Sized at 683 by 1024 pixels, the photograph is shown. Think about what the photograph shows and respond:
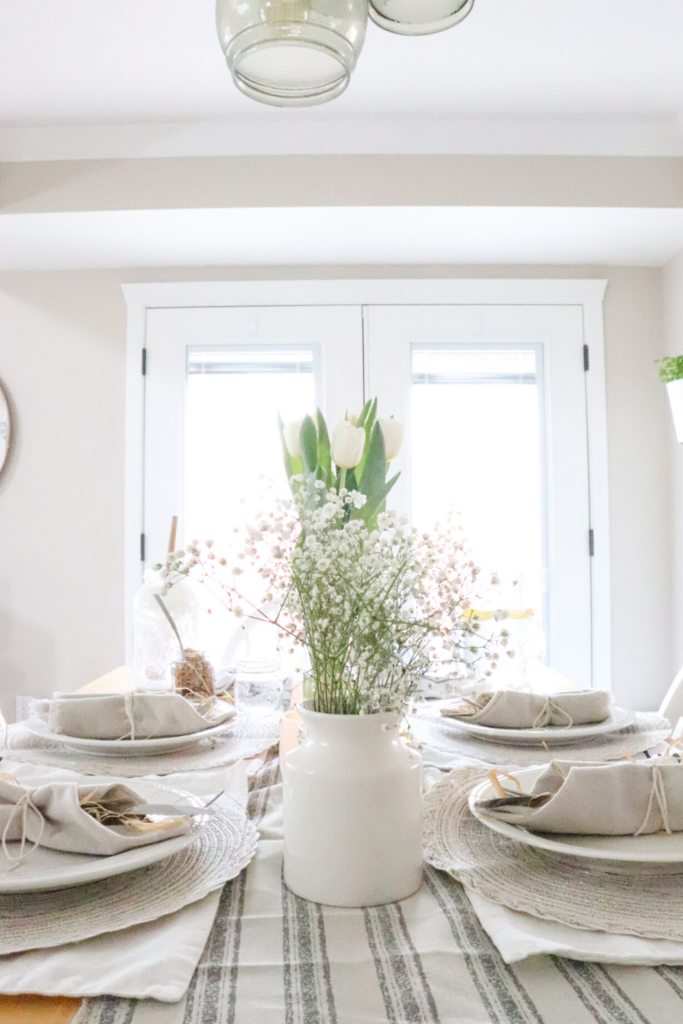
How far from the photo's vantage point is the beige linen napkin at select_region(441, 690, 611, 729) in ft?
3.75

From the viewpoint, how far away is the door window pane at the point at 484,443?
323cm

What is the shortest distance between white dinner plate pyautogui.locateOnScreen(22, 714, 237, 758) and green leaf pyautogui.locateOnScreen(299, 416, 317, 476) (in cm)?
40

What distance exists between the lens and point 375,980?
1.78 feet

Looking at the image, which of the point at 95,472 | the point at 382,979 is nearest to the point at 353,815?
the point at 382,979

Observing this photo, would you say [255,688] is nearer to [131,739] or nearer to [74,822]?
[131,739]

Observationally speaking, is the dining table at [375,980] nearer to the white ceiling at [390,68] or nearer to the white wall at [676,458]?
the white ceiling at [390,68]

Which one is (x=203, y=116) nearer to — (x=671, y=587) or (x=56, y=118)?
(x=56, y=118)

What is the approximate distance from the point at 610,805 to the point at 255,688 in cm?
72

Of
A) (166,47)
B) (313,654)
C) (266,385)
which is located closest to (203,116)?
(166,47)

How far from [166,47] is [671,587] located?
268cm

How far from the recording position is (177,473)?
3219mm

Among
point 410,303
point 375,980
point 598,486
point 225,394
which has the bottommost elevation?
point 375,980

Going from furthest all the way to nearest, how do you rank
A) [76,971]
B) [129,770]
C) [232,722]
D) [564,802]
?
[232,722], [129,770], [564,802], [76,971]

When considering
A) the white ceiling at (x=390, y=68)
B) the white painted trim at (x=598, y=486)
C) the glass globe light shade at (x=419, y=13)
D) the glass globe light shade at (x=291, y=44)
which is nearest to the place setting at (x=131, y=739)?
the glass globe light shade at (x=291, y=44)
